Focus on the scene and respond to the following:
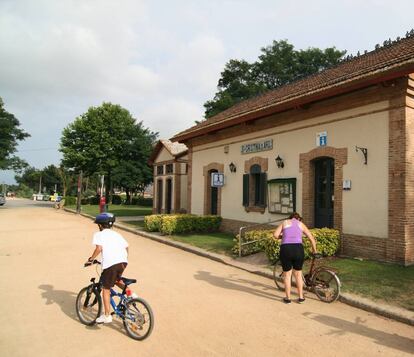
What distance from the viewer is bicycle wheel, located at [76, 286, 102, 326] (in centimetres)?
521

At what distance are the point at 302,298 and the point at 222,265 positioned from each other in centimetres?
357

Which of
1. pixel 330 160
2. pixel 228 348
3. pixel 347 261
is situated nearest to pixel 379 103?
pixel 330 160

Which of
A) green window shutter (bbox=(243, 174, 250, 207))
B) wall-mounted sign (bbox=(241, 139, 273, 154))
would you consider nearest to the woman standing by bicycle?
wall-mounted sign (bbox=(241, 139, 273, 154))

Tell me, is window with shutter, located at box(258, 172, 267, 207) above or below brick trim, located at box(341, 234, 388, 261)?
above

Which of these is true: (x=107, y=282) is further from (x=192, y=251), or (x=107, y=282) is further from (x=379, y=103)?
(x=379, y=103)

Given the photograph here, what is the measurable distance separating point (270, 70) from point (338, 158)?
113 feet

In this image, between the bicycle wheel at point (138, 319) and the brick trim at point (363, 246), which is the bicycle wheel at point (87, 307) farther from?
the brick trim at point (363, 246)

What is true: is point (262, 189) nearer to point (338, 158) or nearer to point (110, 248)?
point (338, 158)

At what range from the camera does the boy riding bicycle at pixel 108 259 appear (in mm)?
4875

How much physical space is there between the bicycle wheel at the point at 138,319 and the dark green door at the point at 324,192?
7696 millimetres

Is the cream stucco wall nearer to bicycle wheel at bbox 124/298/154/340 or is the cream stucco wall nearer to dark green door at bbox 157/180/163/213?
bicycle wheel at bbox 124/298/154/340

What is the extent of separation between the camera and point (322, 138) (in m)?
11.2

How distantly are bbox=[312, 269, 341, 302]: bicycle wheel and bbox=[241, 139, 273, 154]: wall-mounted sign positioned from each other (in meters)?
7.09

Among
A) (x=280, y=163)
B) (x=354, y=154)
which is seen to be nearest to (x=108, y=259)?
(x=354, y=154)
